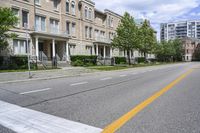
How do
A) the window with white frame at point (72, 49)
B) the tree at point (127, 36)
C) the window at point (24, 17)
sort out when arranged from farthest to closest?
the tree at point (127, 36) < the window with white frame at point (72, 49) < the window at point (24, 17)

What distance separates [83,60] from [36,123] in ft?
98.5

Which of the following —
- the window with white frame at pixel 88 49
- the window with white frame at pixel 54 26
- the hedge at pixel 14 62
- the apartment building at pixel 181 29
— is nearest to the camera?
the hedge at pixel 14 62

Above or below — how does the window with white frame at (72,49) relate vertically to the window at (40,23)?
below

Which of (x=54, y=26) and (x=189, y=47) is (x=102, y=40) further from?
(x=189, y=47)

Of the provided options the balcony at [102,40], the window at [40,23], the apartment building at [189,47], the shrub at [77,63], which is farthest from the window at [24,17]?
the apartment building at [189,47]

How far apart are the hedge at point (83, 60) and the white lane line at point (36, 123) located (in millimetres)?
26756

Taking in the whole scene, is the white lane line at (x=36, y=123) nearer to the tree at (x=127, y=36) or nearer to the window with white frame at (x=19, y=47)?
the window with white frame at (x=19, y=47)

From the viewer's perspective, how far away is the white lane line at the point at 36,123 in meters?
4.49

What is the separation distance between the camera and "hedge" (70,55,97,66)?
32831 millimetres

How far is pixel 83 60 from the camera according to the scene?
34875 mm

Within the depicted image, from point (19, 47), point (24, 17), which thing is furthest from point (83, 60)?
point (24, 17)

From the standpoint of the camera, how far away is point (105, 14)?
Result: 4716cm

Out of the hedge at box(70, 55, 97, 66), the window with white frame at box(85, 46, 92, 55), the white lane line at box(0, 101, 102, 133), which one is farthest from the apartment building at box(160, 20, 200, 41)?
the white lane line at box(0, 101, 102, 133)

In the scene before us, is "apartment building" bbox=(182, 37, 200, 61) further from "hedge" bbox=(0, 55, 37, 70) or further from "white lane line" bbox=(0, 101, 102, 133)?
"white lane line" bbox=(0, 101, 102, 133)
